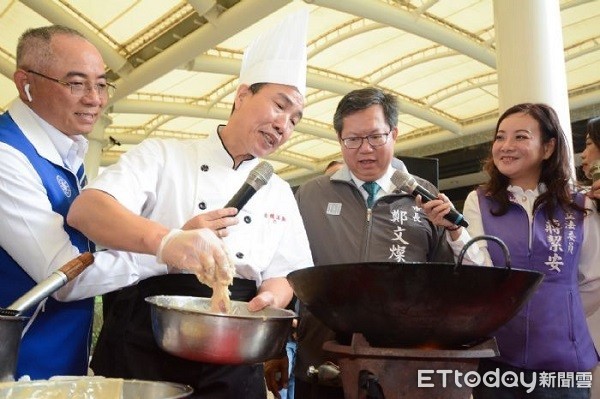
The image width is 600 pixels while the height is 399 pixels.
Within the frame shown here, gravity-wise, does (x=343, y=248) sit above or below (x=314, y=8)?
below

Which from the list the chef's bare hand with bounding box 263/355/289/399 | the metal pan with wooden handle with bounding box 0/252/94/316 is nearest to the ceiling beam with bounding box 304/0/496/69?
the chef's bare hand with bounding box 263/355/289/399

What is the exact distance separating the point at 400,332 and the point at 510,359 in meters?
0.98

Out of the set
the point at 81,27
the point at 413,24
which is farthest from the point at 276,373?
the point at 81,27

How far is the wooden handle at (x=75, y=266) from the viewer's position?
1.37 m

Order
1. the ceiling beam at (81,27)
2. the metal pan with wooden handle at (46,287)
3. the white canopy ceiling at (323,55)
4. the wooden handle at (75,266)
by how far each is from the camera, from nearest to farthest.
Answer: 1. the metal pan with wooden handle at (46,287)
2. the wooden handle at (75,266)
3. the ceiling beam at (81,27)
4. the white canopy ceiling at (323,55)

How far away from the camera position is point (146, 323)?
1.79 meters

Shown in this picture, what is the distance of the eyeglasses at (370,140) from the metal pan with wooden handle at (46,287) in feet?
3.94

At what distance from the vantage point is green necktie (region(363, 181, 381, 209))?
2377 mm

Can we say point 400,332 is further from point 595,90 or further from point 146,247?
point 595,90

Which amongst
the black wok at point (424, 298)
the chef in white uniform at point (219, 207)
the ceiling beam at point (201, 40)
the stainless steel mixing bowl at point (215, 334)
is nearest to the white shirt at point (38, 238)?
the chef in white uniform at point (219, 207)

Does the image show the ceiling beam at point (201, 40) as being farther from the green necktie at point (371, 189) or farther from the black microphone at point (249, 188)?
the black microphone at point (249, 188)

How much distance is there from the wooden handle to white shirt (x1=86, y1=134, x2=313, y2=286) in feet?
1.08

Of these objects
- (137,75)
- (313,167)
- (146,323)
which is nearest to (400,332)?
(146,323)

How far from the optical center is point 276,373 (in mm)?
2359
